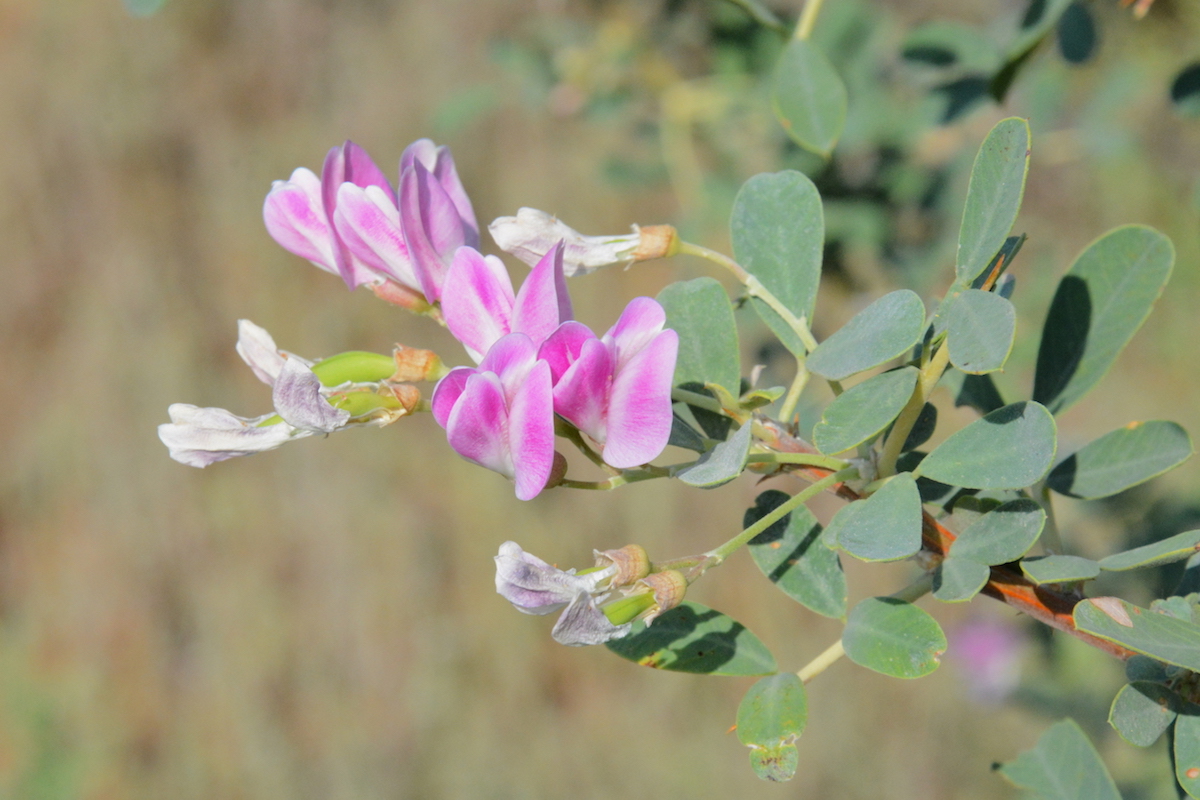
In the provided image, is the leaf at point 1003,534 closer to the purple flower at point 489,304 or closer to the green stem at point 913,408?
the green stem at point 913,408

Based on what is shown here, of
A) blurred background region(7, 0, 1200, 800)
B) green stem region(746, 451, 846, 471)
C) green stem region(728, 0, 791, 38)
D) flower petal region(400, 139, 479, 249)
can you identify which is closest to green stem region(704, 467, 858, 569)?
green stem region(746, 451, 846, 471)

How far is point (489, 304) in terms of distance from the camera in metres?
0.42

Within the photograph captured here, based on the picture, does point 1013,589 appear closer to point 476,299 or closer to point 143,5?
point 476,299

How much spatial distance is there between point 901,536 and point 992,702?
1.97 m

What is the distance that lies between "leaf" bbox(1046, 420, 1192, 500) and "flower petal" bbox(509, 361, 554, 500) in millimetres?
341

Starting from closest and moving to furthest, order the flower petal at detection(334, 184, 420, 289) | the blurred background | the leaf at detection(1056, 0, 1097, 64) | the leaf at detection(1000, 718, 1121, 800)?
1. the flower petal at detection(334, 184, 420, 289)
2. the leaf at detection(1000, 718, 1121, 800)
3. the leaf at detection(1056, 0, 1097, 64)
4. the blurred background

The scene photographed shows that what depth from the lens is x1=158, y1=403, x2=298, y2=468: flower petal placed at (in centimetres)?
42

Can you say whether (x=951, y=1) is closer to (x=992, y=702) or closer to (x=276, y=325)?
(x=992, y=702)

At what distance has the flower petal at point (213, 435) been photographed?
1.39 ft

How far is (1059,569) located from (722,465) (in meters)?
0.18

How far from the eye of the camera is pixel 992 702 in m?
2.03

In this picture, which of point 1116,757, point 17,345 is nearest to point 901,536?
point 1116,757

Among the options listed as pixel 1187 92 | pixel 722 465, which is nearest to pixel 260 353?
pixel 722 465

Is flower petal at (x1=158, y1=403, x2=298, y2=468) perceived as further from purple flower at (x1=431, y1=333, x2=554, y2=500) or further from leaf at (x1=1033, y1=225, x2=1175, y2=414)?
leaf at (x1=1033, y1=225, x2=1175, y2=414)
